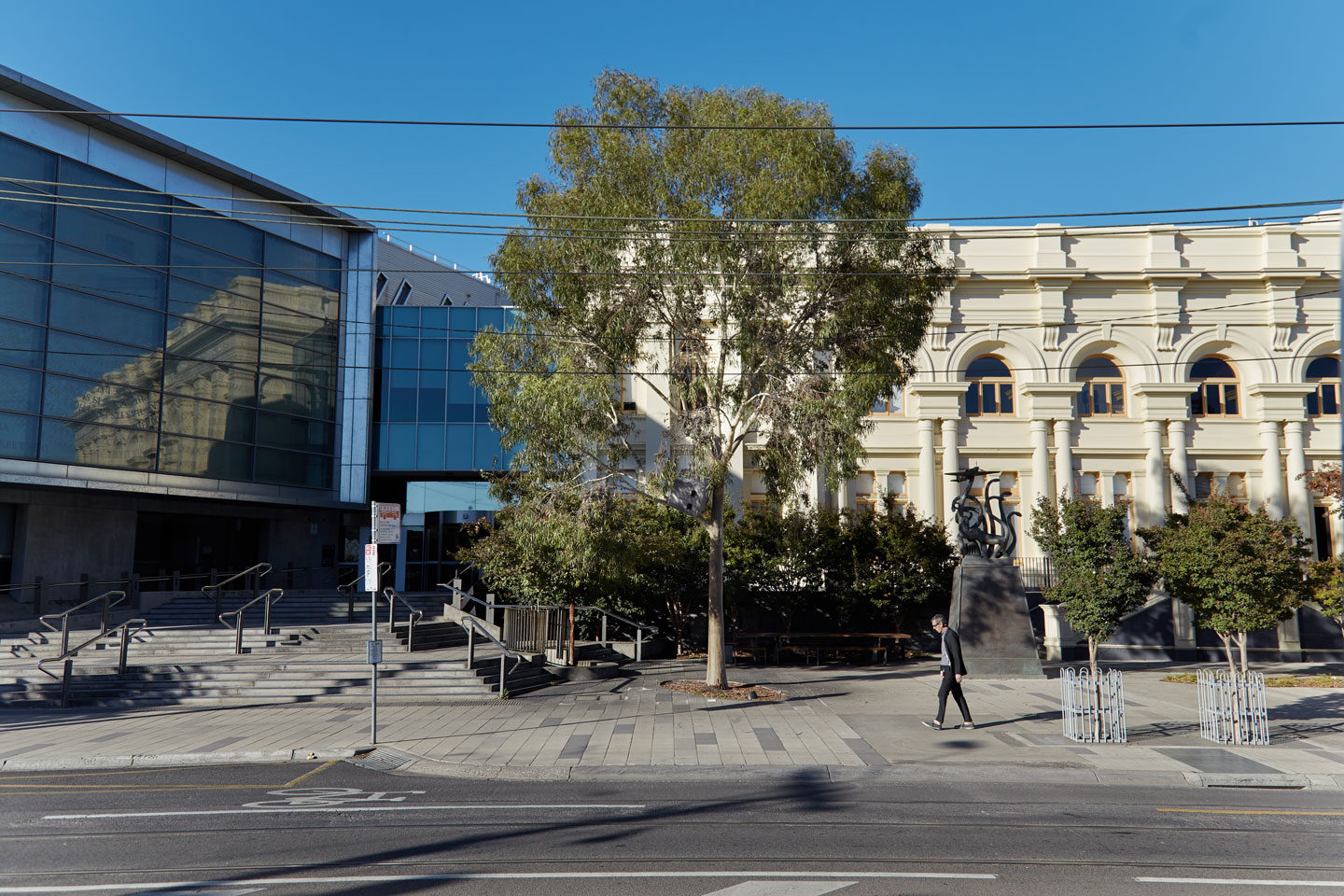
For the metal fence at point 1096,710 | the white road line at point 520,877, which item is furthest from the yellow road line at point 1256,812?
the white road line at point 520,877

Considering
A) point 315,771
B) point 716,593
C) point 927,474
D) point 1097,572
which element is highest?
point 927,474

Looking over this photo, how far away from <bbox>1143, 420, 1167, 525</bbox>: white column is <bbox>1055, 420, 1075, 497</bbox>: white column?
2.60 metres

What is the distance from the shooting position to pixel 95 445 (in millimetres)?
26547

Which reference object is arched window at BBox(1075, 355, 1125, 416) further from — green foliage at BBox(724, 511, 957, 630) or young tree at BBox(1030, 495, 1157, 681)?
green foliage at BBox(724, 511, 957, 630)

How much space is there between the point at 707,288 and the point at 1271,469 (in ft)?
85.1

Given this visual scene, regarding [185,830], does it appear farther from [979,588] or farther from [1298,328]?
[1298,328]

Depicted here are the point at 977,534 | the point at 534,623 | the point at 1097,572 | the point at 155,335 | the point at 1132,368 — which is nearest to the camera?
the point at 977,534

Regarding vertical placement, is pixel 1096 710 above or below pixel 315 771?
above

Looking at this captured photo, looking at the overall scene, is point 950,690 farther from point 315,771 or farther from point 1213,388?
point 1213,388

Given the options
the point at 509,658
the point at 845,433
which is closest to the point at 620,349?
the point at 845,433

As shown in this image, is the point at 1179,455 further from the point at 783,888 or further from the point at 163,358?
the point at 163,358

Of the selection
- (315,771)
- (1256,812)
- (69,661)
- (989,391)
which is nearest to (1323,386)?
(989,391)

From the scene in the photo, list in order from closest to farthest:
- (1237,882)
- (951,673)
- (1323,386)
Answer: (1237,882)
(951,673)
(1323,386)

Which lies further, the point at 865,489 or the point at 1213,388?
the point at 1213,388
